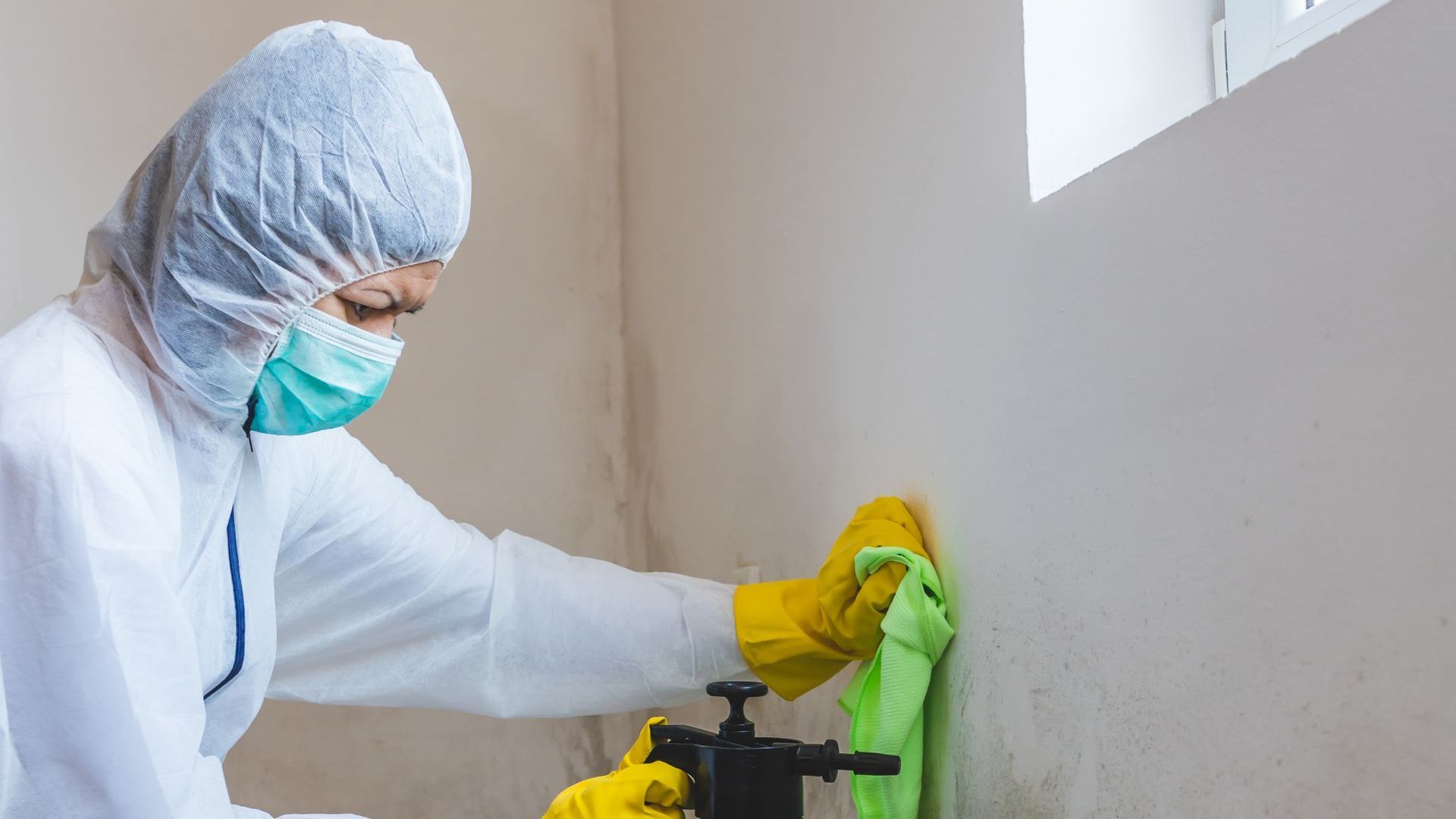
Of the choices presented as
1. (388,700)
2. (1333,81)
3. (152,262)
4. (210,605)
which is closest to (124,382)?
(152,262)

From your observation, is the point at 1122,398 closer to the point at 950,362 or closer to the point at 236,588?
the point at 950,362

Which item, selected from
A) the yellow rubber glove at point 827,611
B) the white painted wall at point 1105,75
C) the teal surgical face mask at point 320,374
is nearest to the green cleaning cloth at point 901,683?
the yellow rubber glove at point 827,611

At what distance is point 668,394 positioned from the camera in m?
1.75

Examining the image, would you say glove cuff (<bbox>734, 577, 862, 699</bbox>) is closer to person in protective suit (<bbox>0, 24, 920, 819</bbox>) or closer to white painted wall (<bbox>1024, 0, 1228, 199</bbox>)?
person in protective suit (<bbox>0, 24, 920, 819</bbox>)

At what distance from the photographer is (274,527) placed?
114 cm

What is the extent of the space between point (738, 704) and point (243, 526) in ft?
1.60

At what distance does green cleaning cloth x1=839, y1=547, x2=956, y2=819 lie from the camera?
1033 millimetres

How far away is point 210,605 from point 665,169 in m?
0.96

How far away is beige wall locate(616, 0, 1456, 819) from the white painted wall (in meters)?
0.02

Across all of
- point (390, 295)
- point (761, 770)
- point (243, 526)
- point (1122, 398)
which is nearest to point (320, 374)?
point (390, 295)

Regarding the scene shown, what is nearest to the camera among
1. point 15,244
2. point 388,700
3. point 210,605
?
point 210,605

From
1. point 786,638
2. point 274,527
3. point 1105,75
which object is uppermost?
point 1105,75

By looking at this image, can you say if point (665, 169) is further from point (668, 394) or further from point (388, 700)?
point (388, 700)

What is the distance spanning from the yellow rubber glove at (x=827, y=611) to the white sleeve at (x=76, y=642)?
1.75ft
